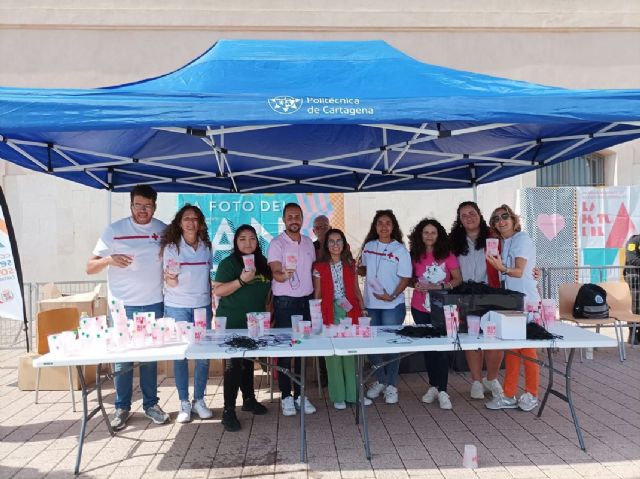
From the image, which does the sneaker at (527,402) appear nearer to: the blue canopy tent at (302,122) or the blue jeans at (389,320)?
the blue jeans at (389,320)

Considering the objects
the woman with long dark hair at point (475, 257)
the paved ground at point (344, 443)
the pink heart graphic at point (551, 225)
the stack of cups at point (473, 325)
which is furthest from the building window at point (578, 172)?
the stack of cups at point (473, 325)

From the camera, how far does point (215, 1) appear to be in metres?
10.8

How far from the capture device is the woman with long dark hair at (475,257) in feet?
16.0

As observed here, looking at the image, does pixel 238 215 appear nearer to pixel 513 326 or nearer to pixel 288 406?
pixel 288 406

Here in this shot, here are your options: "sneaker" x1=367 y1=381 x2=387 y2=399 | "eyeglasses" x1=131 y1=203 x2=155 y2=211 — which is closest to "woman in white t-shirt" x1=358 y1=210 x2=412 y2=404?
"sneaker" x1=367 y1=381 x2=387 y2=399

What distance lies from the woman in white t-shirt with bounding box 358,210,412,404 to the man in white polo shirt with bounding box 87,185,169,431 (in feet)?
6.06

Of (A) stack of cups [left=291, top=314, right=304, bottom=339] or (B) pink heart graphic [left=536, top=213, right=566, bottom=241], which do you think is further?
(B) pink heart graphic [left=536, top=213, right=566, bottom=241]

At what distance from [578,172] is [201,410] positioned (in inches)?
408

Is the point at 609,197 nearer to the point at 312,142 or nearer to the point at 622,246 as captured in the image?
the point at 622,246

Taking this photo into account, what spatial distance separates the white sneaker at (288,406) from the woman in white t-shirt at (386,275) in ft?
2.94

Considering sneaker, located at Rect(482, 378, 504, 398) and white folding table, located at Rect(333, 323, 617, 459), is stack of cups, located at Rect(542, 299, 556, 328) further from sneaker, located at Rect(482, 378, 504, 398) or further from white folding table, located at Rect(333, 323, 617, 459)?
Result: sneaker, located at Rect(482, 378, 504, 398)

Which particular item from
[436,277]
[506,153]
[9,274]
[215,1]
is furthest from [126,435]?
[215,1]

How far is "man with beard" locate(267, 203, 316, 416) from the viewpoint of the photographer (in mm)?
4504

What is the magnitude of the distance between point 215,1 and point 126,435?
30.2ft
